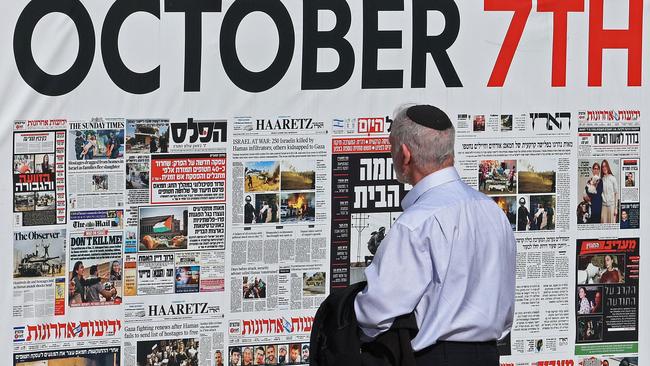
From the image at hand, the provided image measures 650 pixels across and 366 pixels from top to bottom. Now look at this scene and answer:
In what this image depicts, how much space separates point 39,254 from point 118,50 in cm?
95

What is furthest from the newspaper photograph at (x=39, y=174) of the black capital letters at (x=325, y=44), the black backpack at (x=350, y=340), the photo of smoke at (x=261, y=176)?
the black backpack at (x=350, y=340)

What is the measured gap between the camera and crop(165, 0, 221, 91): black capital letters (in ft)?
18.2

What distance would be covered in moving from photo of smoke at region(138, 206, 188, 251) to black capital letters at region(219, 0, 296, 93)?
65 cm

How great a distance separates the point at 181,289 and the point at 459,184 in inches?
73.5

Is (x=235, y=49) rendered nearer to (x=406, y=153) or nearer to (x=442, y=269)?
(x=406, y=153)

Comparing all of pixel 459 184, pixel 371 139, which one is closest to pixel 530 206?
pixel 371 139

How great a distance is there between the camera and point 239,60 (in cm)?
565

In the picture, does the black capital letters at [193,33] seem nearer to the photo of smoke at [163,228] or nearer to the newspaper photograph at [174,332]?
the photo of smoke at [163,228]

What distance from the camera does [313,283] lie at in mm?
5859

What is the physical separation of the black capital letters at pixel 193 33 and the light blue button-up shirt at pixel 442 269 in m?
1.68

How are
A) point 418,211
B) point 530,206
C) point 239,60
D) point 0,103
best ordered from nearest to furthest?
point 418,211, point 0,103, point 239,60, point 530,206

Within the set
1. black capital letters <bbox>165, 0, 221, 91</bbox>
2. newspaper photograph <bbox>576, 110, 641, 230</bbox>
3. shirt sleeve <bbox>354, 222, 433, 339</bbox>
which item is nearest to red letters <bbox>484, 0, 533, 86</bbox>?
newspaper photograph <bbox>576, 110, 641, 230</bbox>

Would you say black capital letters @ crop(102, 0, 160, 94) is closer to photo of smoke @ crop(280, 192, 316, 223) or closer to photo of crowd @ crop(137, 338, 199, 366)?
photo of smoke @ crop(280, 192, 316, 223)

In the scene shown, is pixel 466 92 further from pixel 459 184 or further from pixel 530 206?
pixel 459 184
